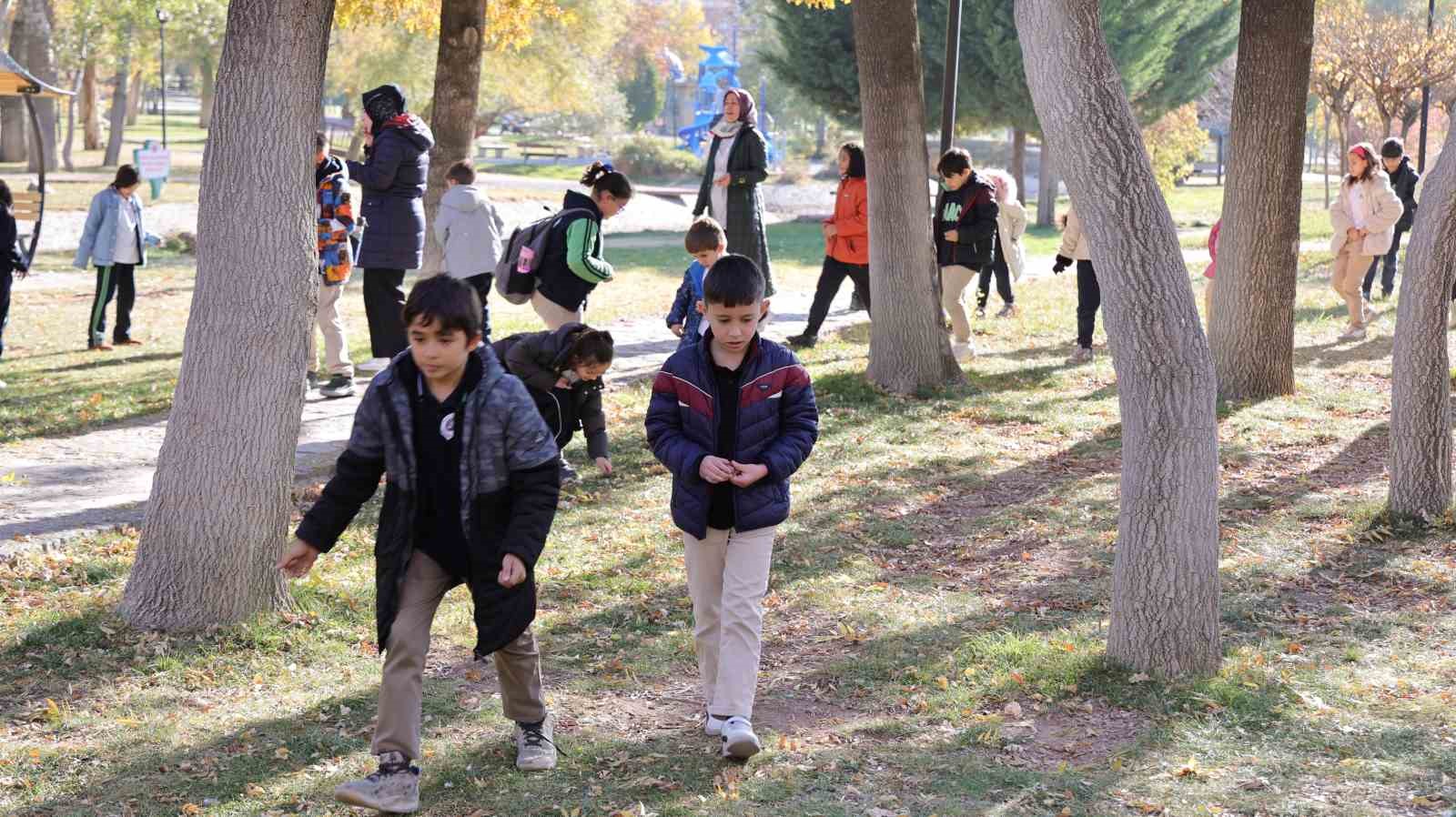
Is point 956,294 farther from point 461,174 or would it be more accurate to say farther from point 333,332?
point 333,332

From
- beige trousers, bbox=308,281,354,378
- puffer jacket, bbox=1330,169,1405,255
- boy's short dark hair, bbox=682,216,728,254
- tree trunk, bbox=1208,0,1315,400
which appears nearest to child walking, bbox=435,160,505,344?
beige trousers, bbox=308,281,354,378

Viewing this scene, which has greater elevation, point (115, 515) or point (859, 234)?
point (859, 234)

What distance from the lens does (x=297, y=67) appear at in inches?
227

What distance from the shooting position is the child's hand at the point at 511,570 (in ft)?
13.6

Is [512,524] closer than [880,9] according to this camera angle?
Yes

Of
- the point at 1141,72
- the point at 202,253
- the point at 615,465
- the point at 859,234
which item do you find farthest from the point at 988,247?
the point at 1141,72

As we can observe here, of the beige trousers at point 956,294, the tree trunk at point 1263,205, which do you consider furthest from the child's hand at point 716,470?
the beige trousers at point 956,294

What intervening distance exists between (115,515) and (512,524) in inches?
166

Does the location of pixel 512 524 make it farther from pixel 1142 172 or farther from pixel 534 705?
pixel 1142 172

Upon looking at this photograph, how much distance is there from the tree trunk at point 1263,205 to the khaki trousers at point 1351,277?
3496mm

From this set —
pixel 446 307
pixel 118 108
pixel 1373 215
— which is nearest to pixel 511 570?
pixel 446 307

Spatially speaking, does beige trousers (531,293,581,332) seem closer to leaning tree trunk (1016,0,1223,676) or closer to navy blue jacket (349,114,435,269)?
navy blue jacket (349,114,435,269)

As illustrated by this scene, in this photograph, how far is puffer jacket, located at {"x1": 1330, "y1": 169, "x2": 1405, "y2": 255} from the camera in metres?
13.6

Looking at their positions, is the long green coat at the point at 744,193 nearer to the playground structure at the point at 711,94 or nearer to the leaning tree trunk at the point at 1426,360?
the leaning tree trunk at the point at 1426,360
